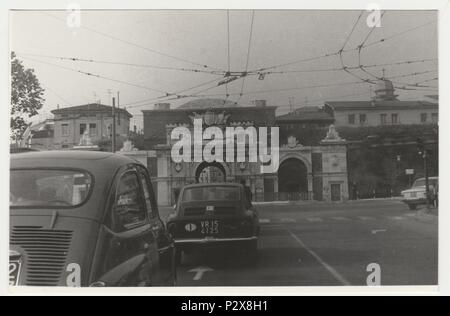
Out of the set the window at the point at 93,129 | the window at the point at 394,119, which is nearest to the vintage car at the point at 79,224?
the window at the point at 93,129

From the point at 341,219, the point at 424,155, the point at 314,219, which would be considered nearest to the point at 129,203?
the point at 314,219

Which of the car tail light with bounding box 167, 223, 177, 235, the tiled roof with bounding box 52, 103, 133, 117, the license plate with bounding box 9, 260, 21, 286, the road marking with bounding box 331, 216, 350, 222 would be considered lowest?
the license plate with bounding box 9, 260, 21, 286

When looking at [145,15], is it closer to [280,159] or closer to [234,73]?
[234,73]

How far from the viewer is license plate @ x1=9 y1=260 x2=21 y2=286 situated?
267 cm

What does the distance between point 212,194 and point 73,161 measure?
43.3 inches

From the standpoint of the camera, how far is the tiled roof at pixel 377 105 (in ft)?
11.5

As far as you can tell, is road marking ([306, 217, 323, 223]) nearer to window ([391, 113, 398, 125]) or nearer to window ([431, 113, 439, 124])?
window ([391, 113, 398, 125])

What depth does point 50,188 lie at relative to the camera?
275 centimetres

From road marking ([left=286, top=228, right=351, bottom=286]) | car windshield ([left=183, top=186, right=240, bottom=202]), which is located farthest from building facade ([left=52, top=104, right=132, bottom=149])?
road marking ([left=286, top=228, right=351, bottom=286])

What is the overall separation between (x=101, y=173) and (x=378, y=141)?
2.06 meters

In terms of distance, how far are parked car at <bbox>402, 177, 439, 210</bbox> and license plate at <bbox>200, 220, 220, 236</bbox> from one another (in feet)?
4.55

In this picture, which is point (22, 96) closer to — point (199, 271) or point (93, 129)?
point (93, 129)

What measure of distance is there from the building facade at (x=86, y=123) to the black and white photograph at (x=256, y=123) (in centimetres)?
1
